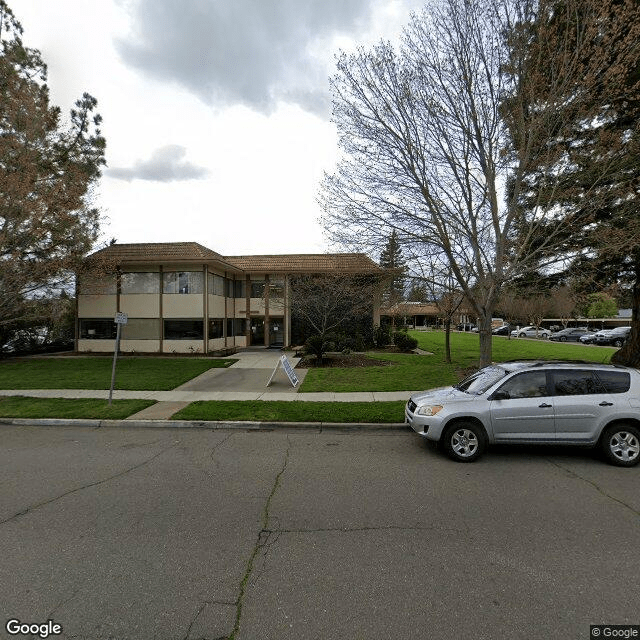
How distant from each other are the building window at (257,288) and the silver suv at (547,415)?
2059 cm

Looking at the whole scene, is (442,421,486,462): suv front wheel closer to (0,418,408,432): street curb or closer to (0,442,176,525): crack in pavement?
(0,418,408,432): street curb

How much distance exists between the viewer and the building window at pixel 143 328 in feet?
71.9

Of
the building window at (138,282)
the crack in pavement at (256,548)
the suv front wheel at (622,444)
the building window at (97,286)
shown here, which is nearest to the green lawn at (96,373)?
the building window at (97,286)

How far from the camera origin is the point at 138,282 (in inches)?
875

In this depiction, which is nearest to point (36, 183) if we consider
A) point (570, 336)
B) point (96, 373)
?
point (96, 373)

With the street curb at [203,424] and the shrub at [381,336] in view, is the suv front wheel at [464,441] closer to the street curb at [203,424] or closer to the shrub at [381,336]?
the street curb at [203,424]

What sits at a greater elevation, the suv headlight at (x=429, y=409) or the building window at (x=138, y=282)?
the building window at (x=138, y=282)

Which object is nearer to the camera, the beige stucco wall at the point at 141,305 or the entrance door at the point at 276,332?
the beige stucco wall at the point at 141,305

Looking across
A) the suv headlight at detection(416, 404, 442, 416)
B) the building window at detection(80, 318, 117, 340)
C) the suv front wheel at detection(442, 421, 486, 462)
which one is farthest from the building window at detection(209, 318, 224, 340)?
the suv front wheel at detection(442, 421, 486, 462)

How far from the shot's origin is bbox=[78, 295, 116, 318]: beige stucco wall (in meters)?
22.5

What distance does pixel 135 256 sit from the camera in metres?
21.7

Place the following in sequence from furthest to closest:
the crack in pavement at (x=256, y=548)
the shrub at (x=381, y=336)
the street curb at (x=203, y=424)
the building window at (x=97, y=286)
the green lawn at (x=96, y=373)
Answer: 1. the shrub at (x=381, y=336)
2. the building window at (x=97, y=286)
3. the green lawn at (x=96, y=373)
4. the street curb at (x=203, y=424)
5. the crack in pavement at (x=256, y=548)

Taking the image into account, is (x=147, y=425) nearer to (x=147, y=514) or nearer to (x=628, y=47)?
(x=147, y=514)

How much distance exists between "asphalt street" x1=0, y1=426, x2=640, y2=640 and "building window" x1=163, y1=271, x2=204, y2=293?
1613 centimetres
